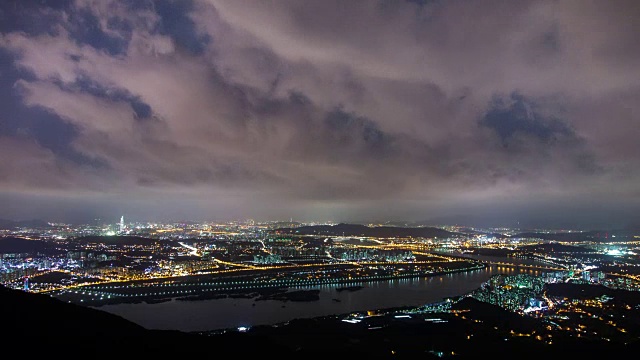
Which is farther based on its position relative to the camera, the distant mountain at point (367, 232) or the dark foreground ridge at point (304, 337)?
the distant mountain at point (367, 232)

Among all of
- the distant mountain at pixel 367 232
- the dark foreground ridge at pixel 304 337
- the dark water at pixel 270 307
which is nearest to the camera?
the dark foreground ridge at pixel 304 337

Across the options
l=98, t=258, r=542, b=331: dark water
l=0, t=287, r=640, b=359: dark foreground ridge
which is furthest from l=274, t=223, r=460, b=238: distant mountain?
l=0, t=287, r=640, b=359: dark foreground ridge

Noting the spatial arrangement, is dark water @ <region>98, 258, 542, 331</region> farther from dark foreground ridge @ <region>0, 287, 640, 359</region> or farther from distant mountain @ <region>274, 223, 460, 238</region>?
distant mountain @ <region>274, 223, 460, 238</region>

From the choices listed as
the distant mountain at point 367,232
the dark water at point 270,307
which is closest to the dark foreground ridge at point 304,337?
the dark water at point 270,307

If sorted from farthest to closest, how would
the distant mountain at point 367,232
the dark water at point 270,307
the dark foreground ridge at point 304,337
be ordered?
the distant mountain at point 367,232, the dark water at point 270,307, the dark foreground ridge at point 304,337

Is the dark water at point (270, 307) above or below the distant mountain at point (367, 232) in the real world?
below

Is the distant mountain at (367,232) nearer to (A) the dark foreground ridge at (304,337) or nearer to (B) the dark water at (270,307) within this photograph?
(B) the dark water at (270,307)

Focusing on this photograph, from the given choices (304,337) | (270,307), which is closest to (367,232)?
(270,307)


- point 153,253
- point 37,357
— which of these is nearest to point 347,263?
point 153,253
